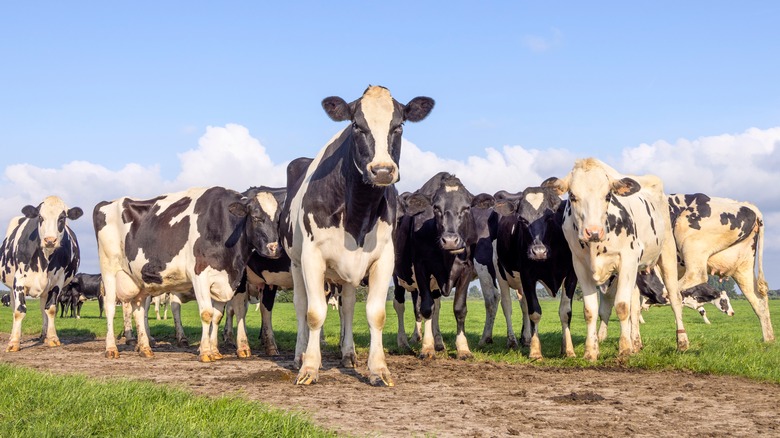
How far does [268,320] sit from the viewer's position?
538 inches

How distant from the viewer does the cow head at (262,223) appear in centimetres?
1241

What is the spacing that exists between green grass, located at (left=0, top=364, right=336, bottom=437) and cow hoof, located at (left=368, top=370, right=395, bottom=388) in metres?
2.25

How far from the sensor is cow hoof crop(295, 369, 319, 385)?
348 inches

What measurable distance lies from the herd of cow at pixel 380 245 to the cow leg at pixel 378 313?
2 centimetres

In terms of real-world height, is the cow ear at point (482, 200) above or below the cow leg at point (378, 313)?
above

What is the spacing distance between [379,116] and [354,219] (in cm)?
132

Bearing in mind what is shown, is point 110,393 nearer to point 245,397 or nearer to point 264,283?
point 245,397

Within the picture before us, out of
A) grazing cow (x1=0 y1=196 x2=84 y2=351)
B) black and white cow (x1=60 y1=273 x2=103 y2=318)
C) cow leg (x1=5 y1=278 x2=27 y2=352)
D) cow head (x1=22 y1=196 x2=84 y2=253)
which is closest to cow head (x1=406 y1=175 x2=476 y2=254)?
cow head (x1=22 y1=196 x2=84 y2=253)

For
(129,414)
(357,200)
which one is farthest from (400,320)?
(129,414)

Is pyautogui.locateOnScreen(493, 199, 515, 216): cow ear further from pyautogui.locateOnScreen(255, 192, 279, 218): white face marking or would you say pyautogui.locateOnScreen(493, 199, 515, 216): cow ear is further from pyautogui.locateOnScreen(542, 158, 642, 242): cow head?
pyautogui.locateOnScreen(255, 192, 279, 218): white face marking

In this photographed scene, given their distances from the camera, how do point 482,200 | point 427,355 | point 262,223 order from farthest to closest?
1. point 262,223
2. point 482,200
3. point 427,355

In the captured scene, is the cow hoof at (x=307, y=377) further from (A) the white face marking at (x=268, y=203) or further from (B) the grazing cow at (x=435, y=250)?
(A) the white face marking at (x=268, y=203)

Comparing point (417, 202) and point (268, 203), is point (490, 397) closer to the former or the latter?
point (417, 202)

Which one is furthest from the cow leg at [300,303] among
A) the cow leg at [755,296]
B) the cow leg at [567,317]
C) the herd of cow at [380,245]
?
the cow leg at [755,296]
